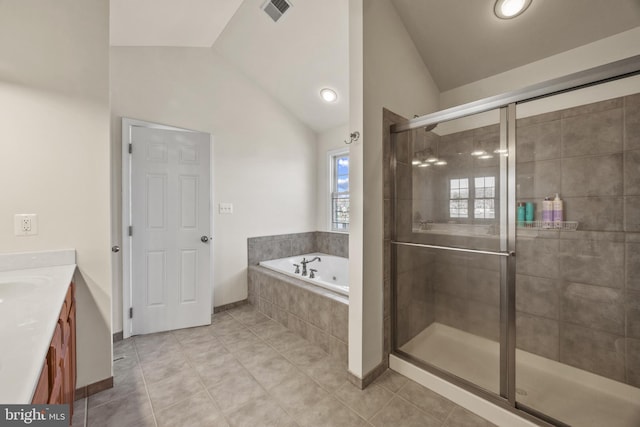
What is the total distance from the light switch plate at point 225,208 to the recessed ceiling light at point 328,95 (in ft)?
5.56

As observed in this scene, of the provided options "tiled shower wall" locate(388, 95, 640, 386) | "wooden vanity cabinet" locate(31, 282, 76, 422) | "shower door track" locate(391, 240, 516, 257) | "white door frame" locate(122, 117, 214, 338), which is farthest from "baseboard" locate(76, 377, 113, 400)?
"tiled shower wall" locate(388, 95, 640, 386)

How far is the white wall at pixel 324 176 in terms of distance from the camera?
3777 millimetres

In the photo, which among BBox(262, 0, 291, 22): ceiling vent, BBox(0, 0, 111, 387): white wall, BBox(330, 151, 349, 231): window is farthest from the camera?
BBox(330, 151, 349, 231): window

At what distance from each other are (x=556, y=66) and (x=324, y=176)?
2.63 meters

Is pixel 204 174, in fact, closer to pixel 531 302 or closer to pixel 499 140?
pixel 499 140

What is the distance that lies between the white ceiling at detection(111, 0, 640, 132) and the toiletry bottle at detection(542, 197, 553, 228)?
1182 mm

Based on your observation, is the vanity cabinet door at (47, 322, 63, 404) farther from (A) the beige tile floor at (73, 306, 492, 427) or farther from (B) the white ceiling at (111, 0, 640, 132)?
(B) the white ceiling at (111, 0, 640, 132)

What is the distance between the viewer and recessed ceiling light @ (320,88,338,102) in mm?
3053

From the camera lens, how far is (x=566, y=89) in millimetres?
1317

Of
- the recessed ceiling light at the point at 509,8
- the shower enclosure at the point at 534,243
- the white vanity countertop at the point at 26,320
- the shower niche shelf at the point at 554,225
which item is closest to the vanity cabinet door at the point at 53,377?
the white vanity countertop at the point at 26,320

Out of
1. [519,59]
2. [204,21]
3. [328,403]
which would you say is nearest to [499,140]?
[519,59]

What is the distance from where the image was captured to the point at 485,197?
174 centimetres

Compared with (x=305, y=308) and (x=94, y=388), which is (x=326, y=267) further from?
(x=94, y=388)

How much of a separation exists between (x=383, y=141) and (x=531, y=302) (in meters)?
1.50
